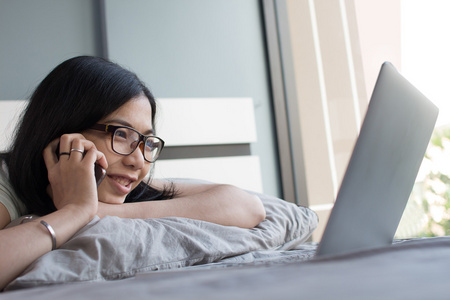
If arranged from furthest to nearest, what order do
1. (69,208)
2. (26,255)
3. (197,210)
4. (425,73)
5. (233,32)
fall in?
(233,32)
(425,73)
(197,210)
(69,208)
(26,255)

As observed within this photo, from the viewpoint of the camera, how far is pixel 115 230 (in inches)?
33.1

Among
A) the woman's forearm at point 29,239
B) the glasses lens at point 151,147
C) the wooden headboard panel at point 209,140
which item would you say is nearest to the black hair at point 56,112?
the glasses lens at point 151,147

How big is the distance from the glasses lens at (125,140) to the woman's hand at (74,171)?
8 cm

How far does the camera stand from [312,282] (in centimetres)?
38

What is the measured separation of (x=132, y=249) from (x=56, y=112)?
0.61m

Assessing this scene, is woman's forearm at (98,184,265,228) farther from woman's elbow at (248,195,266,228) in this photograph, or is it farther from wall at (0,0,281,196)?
wall at (0,0,281,196)

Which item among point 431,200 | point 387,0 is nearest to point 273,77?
point 387,0

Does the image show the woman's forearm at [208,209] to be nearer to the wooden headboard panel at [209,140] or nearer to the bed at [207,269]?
the bed at [207,269]

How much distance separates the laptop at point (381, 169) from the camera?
2.01ft

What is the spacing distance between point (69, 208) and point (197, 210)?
35cm

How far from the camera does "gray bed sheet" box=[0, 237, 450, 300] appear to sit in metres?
0.34

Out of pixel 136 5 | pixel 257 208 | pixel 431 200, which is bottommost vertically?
pixel 431 200

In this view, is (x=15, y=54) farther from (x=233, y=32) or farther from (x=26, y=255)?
(x=26, y=255)

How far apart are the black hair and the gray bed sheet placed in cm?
85
